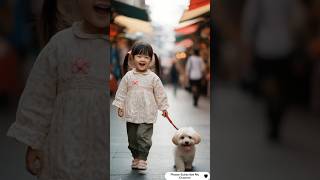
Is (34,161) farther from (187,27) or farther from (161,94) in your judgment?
(187,27)

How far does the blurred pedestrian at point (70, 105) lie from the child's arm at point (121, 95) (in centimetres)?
23

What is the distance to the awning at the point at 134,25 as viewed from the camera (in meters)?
2.77

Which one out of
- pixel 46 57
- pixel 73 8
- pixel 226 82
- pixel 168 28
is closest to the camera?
pixel 46 57

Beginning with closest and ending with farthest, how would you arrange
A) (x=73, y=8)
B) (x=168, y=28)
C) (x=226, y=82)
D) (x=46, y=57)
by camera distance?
(x=46, y=57)
(x=73, y=8)
(x=168, y=28)
(x=226, y=82)

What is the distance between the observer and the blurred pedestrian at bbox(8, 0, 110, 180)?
230 centimetres

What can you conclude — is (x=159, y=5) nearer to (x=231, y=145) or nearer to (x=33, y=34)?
(x=33, y=34)

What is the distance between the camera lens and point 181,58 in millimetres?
2924

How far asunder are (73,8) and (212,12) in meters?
0.99

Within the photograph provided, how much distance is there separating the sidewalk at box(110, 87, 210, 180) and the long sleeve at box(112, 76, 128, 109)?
0.12 m

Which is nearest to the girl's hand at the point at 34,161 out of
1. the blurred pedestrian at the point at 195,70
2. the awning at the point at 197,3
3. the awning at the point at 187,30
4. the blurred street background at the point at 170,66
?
the blurred street background at the point at 170,66

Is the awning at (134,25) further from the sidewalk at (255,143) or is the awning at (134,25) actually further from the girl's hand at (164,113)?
the sidewalk at (255,143)

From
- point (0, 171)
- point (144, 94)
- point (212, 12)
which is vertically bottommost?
point (0, 171)

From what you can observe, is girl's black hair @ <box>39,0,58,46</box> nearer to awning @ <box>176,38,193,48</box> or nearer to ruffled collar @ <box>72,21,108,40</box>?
ruffled collar @ <box>72,21,108,40</box>

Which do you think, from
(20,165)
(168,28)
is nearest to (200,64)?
(168,28)
